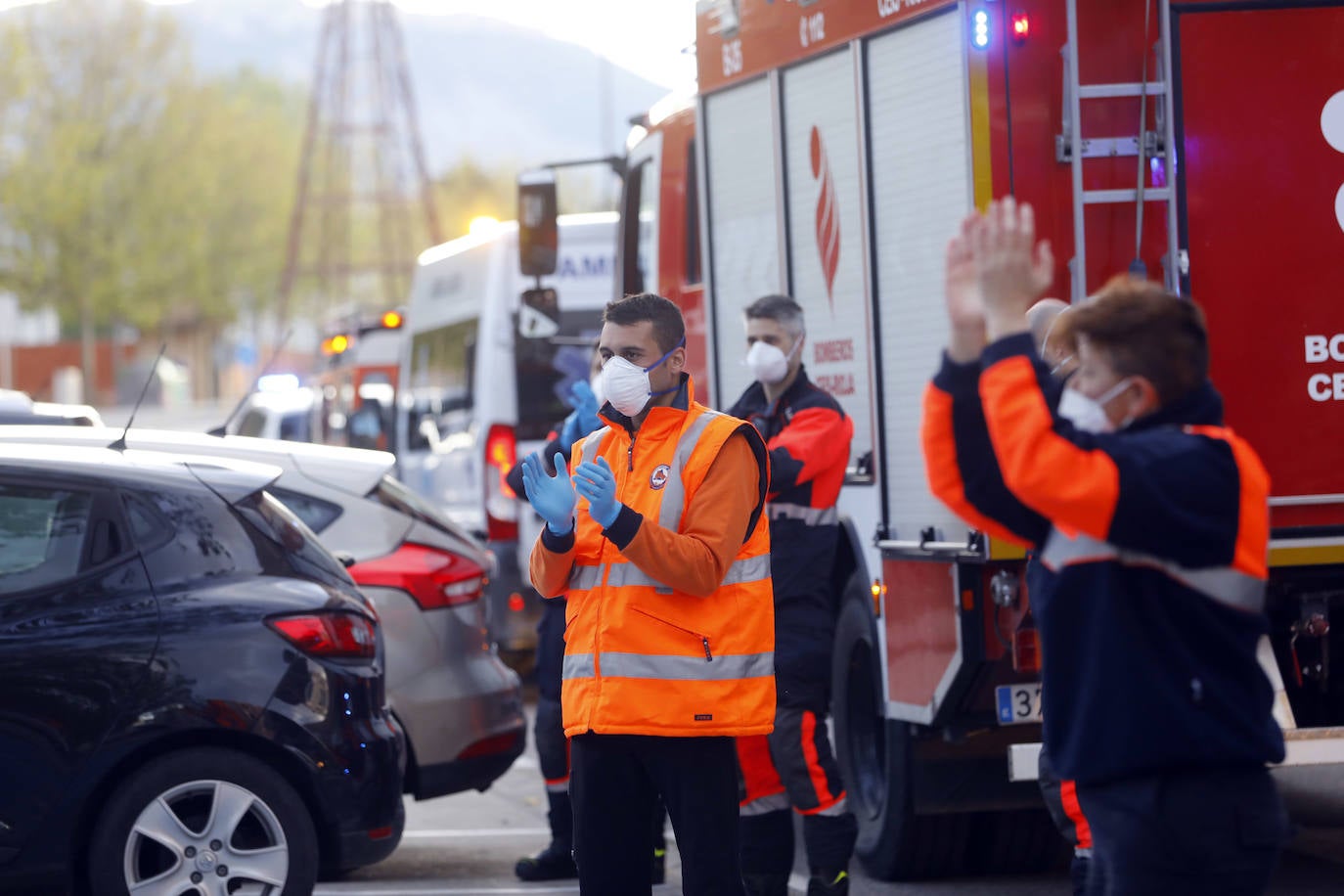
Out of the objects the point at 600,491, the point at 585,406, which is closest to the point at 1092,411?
the point at 600,491

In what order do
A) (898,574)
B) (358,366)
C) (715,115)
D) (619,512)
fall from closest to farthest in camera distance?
(619,512) < (898,574) < (715,115) < (358,366)

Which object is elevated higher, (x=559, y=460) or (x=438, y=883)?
(x=559, y=460)

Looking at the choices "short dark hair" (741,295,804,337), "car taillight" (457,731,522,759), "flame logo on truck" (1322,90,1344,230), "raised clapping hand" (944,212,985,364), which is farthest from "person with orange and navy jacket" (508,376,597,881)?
"raised clapping hand" (944,212,985,364)

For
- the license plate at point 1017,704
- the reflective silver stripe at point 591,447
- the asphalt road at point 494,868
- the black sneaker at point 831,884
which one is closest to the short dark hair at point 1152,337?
the reflective silver stripe at point 591,447

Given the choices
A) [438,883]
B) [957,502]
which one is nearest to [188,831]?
[438,883]

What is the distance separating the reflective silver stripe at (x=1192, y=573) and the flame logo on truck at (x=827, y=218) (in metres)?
3.97

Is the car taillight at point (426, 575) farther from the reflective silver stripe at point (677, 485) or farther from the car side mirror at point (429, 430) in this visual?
the car side mirror at point (429, 430)

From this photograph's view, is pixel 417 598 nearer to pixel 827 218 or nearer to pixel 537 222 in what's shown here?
pixel 827 218

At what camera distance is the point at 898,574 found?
6.75 m

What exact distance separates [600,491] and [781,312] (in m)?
2.42

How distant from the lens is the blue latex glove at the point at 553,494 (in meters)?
4.43

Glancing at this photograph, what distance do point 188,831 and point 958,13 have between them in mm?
3418

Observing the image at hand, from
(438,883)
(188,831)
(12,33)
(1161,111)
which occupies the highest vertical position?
(12,33)

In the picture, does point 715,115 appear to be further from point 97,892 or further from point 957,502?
point 957,502
